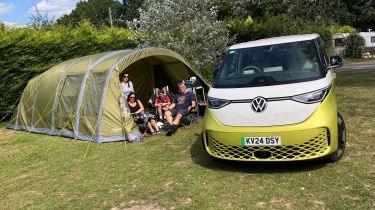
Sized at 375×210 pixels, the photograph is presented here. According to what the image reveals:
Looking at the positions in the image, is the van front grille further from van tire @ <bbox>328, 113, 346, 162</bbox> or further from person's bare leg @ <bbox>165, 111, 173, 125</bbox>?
person's bare leg @ <bbox>165, 111, 173, 125</bbox>

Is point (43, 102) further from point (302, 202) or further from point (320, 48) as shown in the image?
point (302, 202)

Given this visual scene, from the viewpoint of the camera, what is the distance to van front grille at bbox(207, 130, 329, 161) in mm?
5061

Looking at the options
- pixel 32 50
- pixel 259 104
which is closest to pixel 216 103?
pixel 259 104

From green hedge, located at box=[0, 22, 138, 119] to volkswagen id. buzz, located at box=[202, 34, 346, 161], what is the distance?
8041 mm

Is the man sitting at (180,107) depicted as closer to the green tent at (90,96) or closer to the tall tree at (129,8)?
the green tent at (90,96)

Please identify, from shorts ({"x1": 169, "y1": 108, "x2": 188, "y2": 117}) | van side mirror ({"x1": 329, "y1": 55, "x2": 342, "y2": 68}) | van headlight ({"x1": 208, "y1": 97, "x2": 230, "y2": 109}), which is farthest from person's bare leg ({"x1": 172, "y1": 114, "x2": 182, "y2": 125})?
van side mirror ({"x1": 329, "y1": 55, "x2": 342, "y2": 68})

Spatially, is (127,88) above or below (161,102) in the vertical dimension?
above

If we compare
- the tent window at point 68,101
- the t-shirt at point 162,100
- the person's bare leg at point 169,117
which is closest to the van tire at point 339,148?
the person's bare leg at point 169,117

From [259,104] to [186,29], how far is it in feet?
32.1

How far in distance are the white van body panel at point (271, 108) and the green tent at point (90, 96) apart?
10.9 feet

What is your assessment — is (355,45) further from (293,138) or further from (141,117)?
(293,138)

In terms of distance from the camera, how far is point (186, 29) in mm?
14641

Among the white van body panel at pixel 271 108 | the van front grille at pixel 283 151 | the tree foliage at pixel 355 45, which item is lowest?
the tree foliage at pixel 355 45

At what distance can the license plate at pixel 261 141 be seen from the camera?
5.10 meters
